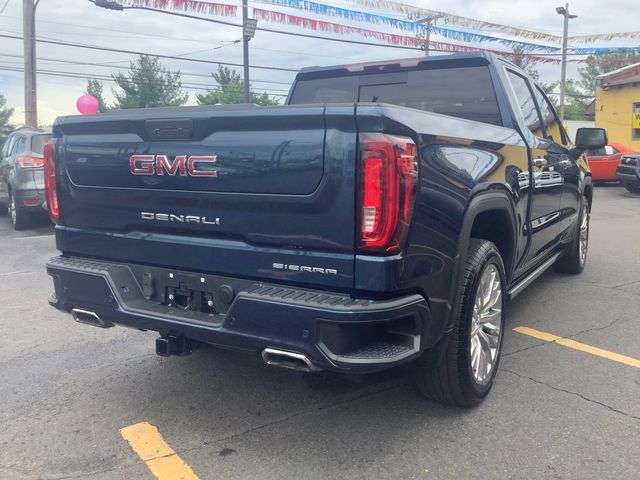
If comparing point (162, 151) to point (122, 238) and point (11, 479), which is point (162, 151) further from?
point (11, 479)

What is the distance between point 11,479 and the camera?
284 cm

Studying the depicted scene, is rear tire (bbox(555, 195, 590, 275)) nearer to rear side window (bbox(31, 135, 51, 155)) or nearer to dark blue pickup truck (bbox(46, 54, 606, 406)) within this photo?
dark blue pickup truck (bbox(46, 54, 606, 406))

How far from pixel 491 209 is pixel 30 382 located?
9.83ft

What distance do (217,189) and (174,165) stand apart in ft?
0.89

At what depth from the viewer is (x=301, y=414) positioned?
3438 mm

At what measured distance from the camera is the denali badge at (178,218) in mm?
3014

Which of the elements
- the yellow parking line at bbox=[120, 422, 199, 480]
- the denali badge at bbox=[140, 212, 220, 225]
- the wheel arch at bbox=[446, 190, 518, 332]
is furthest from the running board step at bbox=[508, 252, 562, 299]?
the yellow parking line at bbox=[120, 422, 199, 480]

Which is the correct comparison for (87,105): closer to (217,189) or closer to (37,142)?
(37,142)

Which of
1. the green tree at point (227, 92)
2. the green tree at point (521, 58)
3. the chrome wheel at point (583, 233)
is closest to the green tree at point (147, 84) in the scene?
the green tree at point (227, 92)

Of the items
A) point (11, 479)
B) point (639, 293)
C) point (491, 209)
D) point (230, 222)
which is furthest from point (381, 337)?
point (639, 293)

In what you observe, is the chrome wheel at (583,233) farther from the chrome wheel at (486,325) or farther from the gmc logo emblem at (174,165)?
the gmc logo emblem at (174,165)

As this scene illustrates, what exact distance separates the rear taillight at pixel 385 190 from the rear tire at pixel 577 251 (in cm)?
431

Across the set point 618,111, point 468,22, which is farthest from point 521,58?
point 618,111

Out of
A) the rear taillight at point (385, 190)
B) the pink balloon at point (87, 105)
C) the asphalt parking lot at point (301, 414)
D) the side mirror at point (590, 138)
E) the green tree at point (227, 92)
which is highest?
the green tree at point (227, 92)
